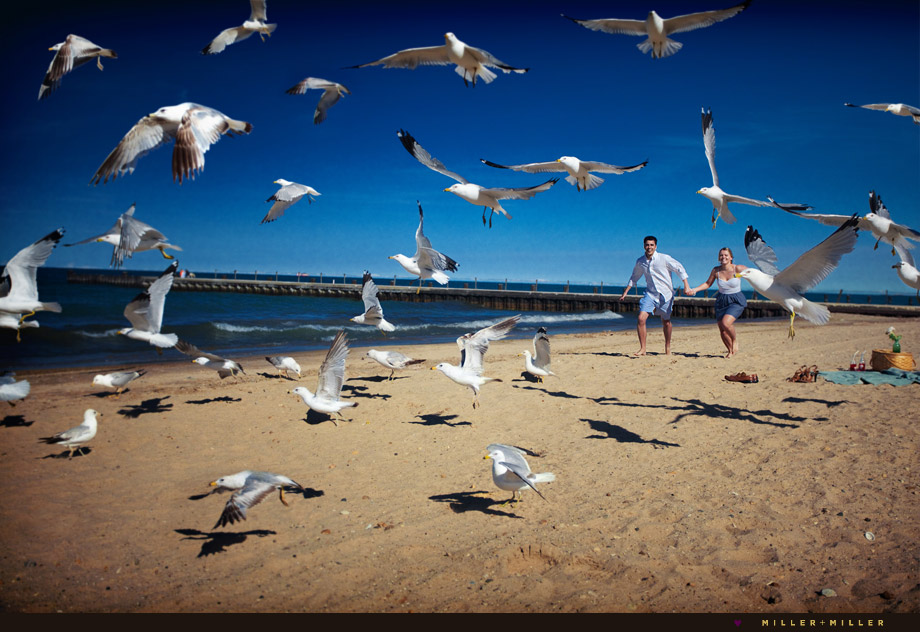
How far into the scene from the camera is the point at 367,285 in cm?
834

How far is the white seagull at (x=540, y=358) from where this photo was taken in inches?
295

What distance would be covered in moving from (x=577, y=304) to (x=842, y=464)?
3566 cm

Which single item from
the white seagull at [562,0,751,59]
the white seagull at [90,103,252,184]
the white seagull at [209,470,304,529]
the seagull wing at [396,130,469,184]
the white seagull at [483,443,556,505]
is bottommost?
the white seagull at [209,470,304,529]

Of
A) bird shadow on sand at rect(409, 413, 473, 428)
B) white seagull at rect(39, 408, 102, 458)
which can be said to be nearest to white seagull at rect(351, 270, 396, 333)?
bird shadow on sand at rect(409, 413, 473, 428)

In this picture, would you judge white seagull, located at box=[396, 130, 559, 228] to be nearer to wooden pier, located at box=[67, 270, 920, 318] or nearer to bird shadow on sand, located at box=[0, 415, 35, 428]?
bird shadow on sand, located at box=[0, 415, 35, 428]

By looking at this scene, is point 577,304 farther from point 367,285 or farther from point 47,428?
point 47,428

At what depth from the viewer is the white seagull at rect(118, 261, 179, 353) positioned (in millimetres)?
6711

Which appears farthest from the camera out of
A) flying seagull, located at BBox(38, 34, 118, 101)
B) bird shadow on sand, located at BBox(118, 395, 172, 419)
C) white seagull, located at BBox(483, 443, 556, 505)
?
bird shadow on sand, located at BBox(118, 395, 172, 419)

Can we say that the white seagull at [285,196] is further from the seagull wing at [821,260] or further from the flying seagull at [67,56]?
the seagull wing at [821,260]

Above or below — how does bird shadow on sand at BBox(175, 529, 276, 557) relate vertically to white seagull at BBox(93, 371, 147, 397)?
below

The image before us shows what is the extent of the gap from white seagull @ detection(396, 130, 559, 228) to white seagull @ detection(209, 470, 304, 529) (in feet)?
10.9

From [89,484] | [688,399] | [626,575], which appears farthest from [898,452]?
[89,484]

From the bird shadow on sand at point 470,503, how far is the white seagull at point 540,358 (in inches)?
142
